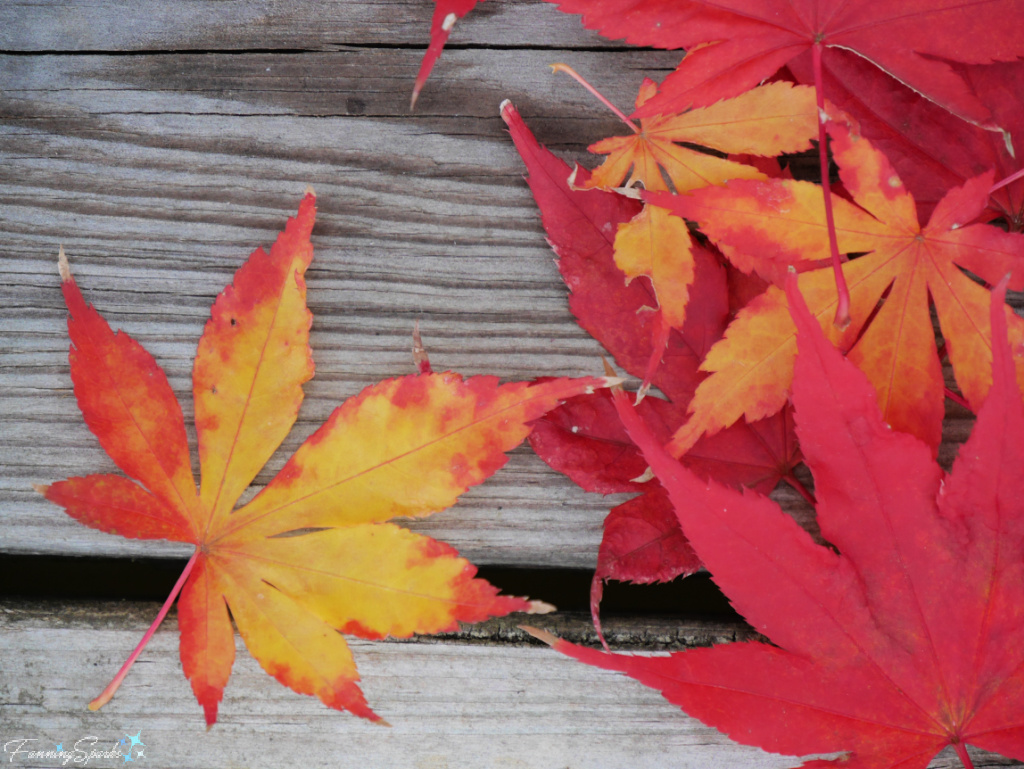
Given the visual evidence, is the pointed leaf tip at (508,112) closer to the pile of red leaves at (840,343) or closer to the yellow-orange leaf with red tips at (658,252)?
the pile of red leaves at (840,343)

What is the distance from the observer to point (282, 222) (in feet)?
2.27

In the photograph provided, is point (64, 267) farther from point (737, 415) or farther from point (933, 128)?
point (933, 128)

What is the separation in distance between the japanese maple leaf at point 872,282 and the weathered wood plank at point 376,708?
1.06 feet

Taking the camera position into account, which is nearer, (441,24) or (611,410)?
(441,24)

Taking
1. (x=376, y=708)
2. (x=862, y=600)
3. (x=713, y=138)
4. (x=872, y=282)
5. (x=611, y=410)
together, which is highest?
(x=713, y=138)

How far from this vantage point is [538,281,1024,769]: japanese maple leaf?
51 cm

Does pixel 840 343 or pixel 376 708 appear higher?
pixel 840 343

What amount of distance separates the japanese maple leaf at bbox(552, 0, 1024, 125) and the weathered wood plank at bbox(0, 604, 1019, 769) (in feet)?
1.90

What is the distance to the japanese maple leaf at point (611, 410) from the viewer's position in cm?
62

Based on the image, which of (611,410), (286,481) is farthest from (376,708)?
(611,410)

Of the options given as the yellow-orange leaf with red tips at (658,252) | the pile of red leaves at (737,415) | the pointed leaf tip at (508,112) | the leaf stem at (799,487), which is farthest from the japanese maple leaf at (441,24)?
the leaf stem at (799,487)

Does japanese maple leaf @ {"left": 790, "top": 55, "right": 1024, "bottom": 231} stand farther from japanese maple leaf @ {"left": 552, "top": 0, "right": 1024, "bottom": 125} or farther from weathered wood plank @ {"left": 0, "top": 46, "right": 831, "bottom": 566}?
weathered wood plank @ {"left": 0, "top": 46, "right": 831, "bottom": 566}

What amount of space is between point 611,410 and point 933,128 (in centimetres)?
40

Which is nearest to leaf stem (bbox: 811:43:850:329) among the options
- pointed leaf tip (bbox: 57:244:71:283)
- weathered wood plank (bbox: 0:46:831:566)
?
weathered wood plank (bbox: 0:46:831:566)
